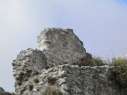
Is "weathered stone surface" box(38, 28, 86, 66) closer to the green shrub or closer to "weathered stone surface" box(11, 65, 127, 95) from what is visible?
"weathered stone surface" box(11, 65, 127, 95)

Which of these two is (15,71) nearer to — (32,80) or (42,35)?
(32,80)

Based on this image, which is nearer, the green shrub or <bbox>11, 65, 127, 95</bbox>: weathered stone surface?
<bbox>11, 65, 127, 95</bbox>: weathered stone surface

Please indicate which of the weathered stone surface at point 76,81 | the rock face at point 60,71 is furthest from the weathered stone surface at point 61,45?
the weathered stone surface at point 76,81

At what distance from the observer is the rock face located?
783 inches

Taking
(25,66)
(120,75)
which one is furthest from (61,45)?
(120,75)

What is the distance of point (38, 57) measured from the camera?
864 inches

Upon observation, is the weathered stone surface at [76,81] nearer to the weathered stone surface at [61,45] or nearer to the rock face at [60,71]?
the rock face at [60,71]

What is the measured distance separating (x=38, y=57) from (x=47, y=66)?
0.69 metres

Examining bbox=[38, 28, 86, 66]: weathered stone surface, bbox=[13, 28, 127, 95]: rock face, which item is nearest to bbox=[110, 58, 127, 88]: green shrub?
bbox=[13, 28, 127, 95]: rock face

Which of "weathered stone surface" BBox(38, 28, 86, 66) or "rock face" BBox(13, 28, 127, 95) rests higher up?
"weathered stone surface" BBox(38, 28, 86, 66)

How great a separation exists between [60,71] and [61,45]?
14.6 feet

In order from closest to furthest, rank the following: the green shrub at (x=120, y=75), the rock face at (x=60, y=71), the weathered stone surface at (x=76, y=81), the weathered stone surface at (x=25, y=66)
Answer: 1. the weathered stone surface at (x=76, y=81)
2. the rock face at (x=60, y=71)
3. the green shrub at (x=120, y=75)
4. the weathered stone surface at (x=25, y=66)

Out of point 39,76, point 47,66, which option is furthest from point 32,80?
point 47,66

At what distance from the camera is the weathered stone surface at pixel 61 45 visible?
930 inches
